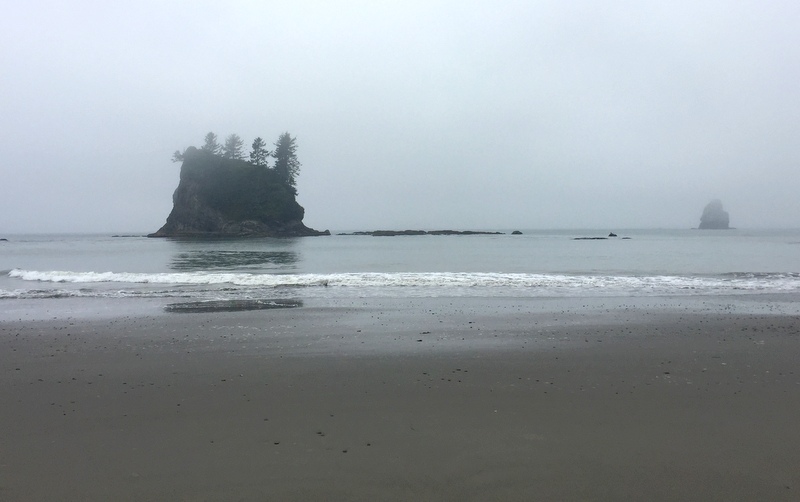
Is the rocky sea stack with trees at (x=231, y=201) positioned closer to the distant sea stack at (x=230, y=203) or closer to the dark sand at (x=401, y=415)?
the distant sea stack at (x=230, y=203)

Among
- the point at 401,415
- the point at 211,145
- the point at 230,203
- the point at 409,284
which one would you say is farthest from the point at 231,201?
the point at 401,415

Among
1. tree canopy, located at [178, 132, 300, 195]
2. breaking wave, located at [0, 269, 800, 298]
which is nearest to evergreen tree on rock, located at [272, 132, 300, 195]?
tree canopy, located at [178, 132, 300, 195]

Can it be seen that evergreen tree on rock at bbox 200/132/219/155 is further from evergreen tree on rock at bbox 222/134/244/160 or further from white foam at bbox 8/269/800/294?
white foam at bbox 8/269/800/294

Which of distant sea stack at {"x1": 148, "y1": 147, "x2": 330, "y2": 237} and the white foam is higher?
distant sea stack at {"x1": 148, "y1": 147, "x2": 330, "y2": 237}

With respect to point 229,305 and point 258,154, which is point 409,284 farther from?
point 258,154

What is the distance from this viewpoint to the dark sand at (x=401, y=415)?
3.78m

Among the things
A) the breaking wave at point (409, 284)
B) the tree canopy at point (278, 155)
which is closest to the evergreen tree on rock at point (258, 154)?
the tree canopy at point (278, 155)

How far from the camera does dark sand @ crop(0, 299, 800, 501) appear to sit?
378 centimetres

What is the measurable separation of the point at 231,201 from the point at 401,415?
317 feet

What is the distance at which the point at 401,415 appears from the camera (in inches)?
201

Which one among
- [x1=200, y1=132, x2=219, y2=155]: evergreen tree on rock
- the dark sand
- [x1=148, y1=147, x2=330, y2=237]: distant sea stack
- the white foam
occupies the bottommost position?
the dark sand

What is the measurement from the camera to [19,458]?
421cm

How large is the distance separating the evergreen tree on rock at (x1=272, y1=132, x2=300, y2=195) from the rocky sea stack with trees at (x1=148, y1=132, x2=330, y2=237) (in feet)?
1.02

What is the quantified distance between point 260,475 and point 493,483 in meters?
1.96
